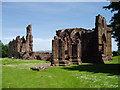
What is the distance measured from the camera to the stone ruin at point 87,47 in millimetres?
20781

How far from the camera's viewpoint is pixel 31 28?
157 feet

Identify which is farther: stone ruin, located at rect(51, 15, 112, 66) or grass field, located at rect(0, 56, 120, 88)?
stone ruin, located at rect(51, 15, 112, 66)

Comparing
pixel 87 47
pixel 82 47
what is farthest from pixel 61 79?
pixel 82 47

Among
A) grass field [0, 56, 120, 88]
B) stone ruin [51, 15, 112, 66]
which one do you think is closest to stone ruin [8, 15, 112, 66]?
stone ruin [51, 15, 112, 66]

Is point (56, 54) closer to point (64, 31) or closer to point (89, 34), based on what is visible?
point (89, 34)

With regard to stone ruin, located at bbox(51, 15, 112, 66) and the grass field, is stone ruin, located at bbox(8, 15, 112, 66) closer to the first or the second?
stone ruin, located at bbox(51, 15, 112, 66)

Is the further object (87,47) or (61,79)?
(87,47)

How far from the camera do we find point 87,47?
98.8 ft

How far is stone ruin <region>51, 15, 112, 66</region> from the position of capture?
20781 millimetres

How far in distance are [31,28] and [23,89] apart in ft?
140

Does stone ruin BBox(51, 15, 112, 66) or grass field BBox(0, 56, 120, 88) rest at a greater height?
stone ruin BBox(51, 15, 112, 66)

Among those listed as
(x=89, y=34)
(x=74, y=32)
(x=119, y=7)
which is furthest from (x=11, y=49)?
(x=119, y=7)

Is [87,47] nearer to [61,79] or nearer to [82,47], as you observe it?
[82,47]

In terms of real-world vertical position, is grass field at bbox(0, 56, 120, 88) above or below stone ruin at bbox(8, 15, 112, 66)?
below
